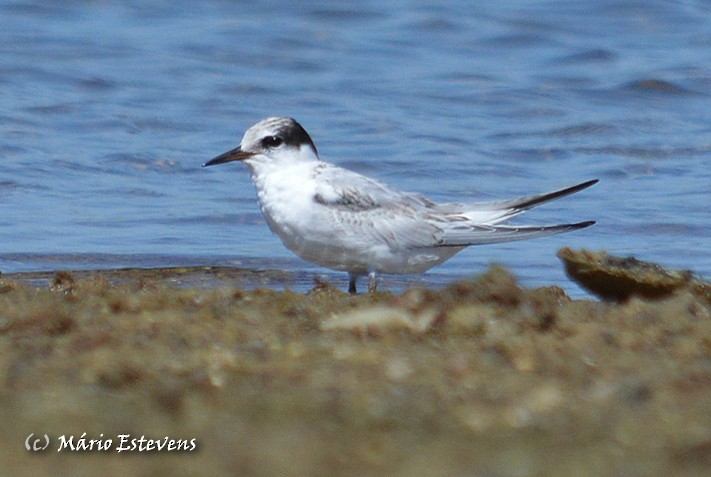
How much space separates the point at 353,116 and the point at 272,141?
506 centimetres

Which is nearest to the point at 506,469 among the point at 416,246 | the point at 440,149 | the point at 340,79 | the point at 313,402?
the point at 313,402

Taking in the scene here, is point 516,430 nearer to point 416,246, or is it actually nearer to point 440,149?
point 416,246

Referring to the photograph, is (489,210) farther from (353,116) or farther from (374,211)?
(353,116)

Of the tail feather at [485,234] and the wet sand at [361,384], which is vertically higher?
the wet sand at [361,384]

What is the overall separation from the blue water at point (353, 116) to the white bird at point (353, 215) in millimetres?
891

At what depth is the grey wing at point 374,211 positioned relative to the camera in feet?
17.7

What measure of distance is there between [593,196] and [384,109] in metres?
2.94

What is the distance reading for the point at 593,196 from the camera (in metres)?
8.55

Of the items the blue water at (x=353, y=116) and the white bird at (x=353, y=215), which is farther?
the blue water at (x=353, y=116)

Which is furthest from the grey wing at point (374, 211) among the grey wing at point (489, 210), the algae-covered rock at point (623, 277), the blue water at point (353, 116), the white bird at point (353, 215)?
the blue water at point (353, 116)

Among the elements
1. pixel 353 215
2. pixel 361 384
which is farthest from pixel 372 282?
pixel 361 384

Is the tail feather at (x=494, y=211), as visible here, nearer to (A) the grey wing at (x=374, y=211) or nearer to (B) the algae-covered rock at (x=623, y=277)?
(A) the grey wing at (x=374, y=211)

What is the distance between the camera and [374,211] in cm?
551

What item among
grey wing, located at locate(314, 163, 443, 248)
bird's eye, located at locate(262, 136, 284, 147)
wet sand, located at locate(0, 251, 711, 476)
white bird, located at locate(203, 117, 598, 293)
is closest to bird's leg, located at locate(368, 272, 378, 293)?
white bird, located at locate(203, 117, 598, 293)
